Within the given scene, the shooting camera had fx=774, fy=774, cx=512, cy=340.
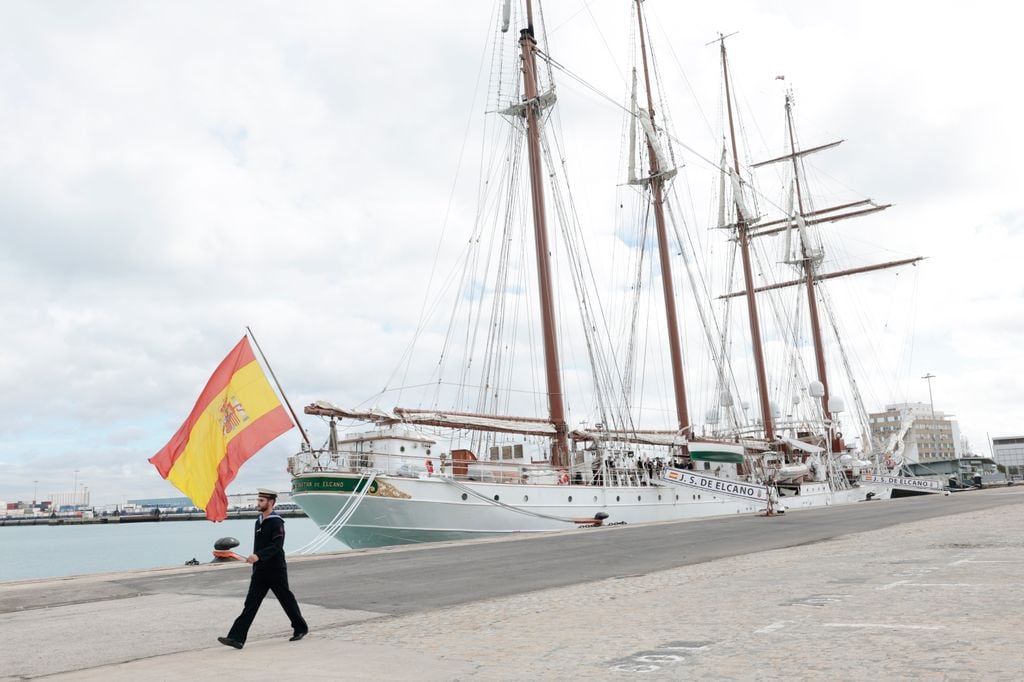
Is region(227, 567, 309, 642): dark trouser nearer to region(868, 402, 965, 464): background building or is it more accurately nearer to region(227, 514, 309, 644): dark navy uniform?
region(227, 514, 309, 644): dark navy uniform

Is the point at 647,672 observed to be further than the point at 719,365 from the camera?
No

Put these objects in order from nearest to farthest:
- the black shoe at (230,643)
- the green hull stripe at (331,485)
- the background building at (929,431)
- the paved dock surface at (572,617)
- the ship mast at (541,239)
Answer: the paved dock surface at (572,617)
the black shoe at (230,643)
the green hull stripe at (331,485)
the ship mast at (541,239)
the background building at (929,431)

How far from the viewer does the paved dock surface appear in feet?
20.7

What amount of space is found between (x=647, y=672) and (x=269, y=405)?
12.1 metres

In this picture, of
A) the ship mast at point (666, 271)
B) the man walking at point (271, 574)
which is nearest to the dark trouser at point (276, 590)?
the man walking at point (271, 574)

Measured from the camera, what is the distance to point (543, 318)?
36.1 m

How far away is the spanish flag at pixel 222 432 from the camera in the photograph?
1477cm

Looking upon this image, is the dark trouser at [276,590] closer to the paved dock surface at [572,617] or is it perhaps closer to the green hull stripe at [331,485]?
the paved dock surface at [572,617]

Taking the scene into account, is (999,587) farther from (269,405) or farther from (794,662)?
(269,405)

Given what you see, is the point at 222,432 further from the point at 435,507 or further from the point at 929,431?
the point at 929,431

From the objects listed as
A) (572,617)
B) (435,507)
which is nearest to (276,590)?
(572,617)

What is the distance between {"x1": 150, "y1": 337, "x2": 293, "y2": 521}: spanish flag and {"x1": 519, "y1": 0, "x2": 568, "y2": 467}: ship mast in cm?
1923

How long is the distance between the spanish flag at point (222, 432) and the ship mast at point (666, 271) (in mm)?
31601

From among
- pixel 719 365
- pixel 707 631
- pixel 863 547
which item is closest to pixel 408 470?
pixel 863 547
